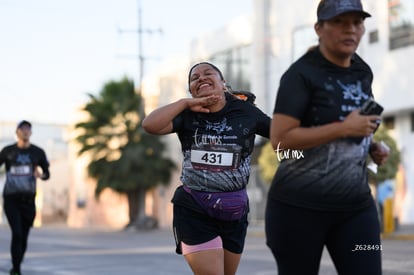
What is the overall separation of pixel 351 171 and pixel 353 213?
0.62 ft

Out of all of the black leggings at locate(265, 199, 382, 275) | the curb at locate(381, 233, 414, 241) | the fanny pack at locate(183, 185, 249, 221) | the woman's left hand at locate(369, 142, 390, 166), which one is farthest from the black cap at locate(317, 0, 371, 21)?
the curb at locate(381, 233, 414, 241)

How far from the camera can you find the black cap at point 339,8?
11.3ft

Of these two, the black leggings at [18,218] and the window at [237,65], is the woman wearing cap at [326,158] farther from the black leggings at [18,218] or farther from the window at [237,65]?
the window at [237,65]

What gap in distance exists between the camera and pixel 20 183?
9.12m

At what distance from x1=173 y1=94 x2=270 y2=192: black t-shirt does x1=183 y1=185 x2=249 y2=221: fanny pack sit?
0.03 m

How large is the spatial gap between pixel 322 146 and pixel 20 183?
6.19m

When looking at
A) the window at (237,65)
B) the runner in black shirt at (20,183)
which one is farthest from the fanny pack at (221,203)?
the window at (237,65)

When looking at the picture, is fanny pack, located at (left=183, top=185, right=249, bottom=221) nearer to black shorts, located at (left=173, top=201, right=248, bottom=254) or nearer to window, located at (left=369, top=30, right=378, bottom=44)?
black shorts, located at (left=173, top=201, right=248, bottom=254)

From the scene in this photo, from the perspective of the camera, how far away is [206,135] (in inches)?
198

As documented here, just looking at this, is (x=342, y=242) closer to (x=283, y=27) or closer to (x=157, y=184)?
(x=283, y=27)

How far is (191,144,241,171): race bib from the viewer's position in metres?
4.96

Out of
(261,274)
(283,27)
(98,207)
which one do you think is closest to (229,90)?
(261,274)

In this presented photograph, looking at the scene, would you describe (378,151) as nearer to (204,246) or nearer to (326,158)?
(326,158)

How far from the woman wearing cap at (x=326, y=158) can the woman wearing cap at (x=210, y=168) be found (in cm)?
127
